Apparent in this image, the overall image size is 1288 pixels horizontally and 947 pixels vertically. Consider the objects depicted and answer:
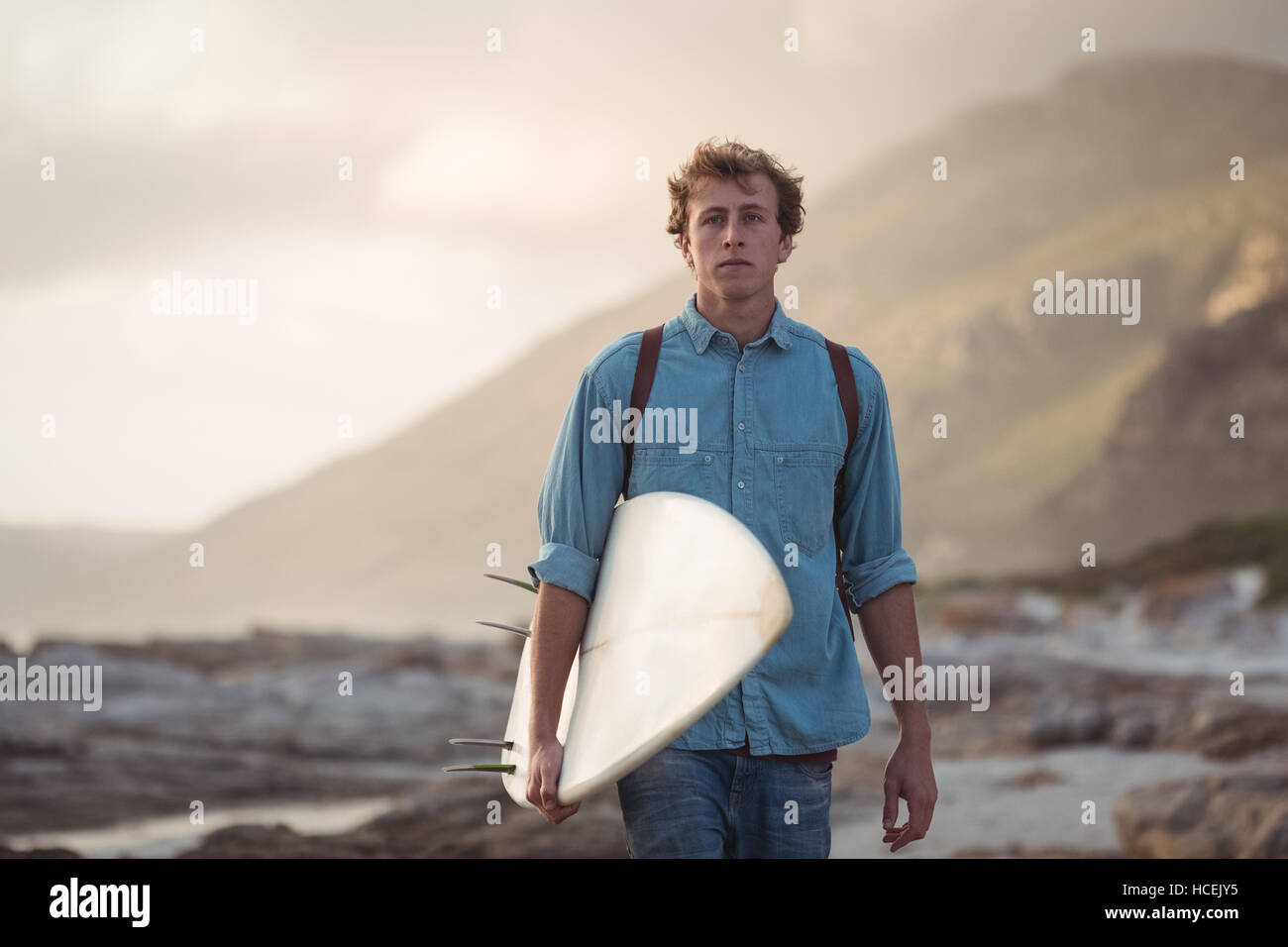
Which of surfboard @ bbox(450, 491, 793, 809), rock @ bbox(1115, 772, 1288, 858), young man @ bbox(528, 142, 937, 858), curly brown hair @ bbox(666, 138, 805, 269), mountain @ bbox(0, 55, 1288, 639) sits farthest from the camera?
mountain @ bbox(0, 55, 1288, 639)

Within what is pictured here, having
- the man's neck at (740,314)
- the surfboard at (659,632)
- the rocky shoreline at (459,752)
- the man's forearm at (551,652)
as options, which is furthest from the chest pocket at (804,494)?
the rocky shoreline at (459,752)

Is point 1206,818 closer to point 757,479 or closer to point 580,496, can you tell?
point 757,479

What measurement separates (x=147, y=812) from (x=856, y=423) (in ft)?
31.5

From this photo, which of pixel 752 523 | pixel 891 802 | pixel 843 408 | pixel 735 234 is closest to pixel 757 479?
pixel 752 523

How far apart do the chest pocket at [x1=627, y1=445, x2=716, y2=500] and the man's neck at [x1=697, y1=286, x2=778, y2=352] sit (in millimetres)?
230

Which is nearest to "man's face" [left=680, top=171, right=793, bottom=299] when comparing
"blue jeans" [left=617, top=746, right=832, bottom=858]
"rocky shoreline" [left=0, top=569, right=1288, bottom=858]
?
"blue jeans" [left=617, top=746, right=832, bottom=858]

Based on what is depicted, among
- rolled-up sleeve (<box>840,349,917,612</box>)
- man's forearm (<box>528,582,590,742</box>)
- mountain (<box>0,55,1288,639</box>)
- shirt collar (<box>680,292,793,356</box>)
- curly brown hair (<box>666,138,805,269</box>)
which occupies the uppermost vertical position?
mountain (<box>0,55,1288,639</box>)

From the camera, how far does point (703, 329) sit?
2266mm

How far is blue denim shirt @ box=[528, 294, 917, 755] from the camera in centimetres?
216

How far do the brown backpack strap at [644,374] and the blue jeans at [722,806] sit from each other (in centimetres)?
54

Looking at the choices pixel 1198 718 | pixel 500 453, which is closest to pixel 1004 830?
pixel 1198 718

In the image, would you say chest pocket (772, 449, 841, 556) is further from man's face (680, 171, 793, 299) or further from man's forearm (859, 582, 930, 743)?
man's face (680, 171, 793, 299)

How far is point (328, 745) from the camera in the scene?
1293 centimetres
